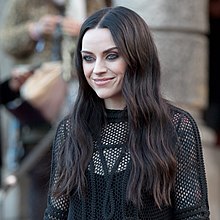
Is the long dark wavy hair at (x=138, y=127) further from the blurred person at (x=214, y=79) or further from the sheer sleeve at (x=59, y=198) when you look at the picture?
the blurred person at (x=214, y=79)

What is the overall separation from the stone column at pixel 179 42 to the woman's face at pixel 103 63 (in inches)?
50.5

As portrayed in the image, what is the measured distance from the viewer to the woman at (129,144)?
3.22 metres

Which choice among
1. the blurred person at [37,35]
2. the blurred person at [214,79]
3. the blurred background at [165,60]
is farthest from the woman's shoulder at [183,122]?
the blurred person at [214,79]

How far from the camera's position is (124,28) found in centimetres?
326

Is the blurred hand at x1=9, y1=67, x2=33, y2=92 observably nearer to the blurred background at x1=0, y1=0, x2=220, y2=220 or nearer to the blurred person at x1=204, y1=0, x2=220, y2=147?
the blurred background at x1=0, y1=0, x2=220, y2=220

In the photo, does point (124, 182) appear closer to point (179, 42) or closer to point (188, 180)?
point (188, 180)

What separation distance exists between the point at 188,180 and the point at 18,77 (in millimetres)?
2547

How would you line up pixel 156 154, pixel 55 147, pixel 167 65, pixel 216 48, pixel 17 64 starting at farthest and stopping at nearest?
pixel 216 48
pixel 17 64
pixel 167 65
pixel 55 147
pixel 156 154

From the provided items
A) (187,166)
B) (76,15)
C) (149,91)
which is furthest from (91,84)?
(76,15)

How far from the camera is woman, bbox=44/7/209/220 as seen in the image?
10.6ft

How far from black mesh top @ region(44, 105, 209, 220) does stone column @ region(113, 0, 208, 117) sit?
129 cm

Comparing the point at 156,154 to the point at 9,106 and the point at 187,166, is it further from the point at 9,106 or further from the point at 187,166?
the point at 9,106

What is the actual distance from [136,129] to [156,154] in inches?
5.3

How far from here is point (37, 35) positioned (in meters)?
5.54
